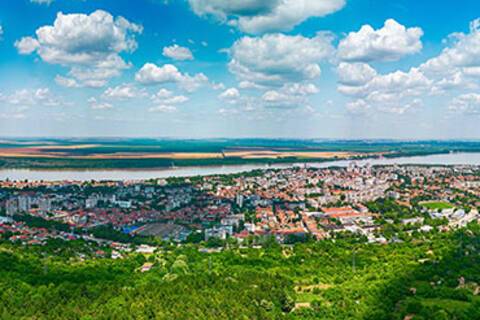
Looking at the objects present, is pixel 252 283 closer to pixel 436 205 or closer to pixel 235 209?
pixel 235 209

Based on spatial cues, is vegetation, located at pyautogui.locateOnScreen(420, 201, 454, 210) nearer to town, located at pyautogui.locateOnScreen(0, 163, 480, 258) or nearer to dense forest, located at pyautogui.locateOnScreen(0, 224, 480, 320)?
town, located at pyautogui.locateOnScreen(0, 163, 480, 258)

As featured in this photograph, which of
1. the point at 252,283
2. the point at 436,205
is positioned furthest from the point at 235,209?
the point at 252,283

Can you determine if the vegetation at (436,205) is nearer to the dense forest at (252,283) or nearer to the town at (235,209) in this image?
the town at (235,209)

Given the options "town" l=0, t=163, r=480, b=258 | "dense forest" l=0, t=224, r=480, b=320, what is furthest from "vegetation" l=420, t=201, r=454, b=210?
"dense forest" l=0, t=224, r=480, b=320

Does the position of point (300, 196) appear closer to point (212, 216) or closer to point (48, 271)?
point (212, 216)

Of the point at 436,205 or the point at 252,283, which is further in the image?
the point at 436,205
